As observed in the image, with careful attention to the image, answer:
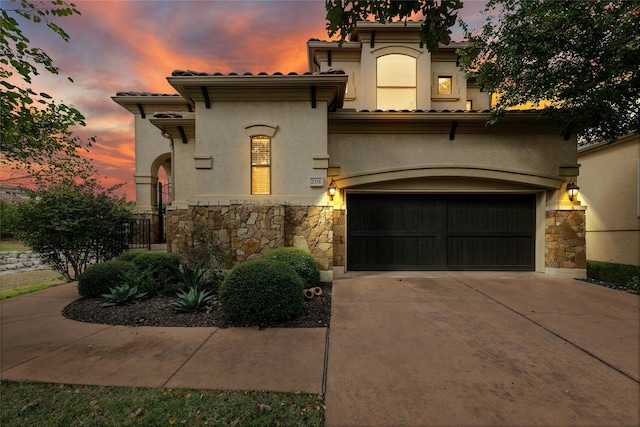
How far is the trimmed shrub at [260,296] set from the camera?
4055 millimetres

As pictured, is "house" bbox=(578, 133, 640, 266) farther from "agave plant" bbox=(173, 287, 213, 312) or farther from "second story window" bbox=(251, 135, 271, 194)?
"agave plant" bbox=(173, 287, 213, 312)

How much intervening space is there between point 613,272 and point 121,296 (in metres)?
11.6

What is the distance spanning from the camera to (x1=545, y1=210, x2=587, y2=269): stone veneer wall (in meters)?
7.40

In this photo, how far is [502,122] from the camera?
24.0 feet

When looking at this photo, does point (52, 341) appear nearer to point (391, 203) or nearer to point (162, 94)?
point (391, 203)

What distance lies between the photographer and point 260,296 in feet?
13.3

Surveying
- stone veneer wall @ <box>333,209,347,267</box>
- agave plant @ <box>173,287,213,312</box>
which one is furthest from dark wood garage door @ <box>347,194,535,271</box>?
agave plant @ <box>173,287,213,312</box>

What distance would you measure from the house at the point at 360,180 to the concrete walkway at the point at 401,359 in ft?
9.28

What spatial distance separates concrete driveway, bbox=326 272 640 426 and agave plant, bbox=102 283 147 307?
380 cm

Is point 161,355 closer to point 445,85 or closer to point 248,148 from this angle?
point 248,148

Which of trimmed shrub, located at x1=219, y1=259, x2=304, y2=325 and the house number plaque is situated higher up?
the house number plaque

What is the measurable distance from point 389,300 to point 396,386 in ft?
8.76

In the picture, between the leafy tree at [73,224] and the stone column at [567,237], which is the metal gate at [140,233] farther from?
the stone column at [567,237]

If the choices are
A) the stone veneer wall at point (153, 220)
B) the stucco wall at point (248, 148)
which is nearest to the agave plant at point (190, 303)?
the stucco wall at point (248, 148)
